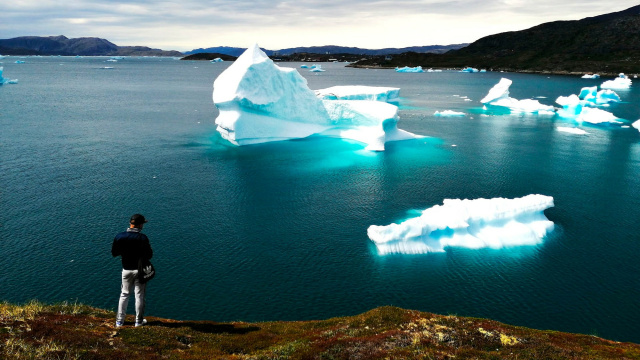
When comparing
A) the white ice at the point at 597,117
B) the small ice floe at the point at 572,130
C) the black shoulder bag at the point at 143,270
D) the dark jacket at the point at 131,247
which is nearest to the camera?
the dark jacket at the point at 131,247

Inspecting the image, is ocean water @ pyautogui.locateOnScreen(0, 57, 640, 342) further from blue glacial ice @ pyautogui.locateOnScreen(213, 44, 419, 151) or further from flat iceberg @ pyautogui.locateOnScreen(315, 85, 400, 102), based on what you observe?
flat iceberg @ pyautogui.locateOnScreen(315, 85, 400, 102)

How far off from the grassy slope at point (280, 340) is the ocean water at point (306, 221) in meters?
4.14

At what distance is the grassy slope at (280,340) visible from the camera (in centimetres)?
977

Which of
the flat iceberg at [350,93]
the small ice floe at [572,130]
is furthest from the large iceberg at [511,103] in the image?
the flat iceberg at [350,93]

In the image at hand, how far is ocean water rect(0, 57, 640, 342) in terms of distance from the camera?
1845 centimetres

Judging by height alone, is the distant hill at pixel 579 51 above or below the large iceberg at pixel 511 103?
above

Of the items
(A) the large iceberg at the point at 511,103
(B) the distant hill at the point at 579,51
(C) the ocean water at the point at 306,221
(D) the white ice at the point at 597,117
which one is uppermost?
(B) the distant hill at the point at 579,51

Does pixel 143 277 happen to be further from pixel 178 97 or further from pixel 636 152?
pixel 178 97

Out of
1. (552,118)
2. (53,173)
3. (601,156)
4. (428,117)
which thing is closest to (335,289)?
(53,173)

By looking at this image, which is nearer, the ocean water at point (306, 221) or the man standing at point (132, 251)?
the man standing at point (132, 251)

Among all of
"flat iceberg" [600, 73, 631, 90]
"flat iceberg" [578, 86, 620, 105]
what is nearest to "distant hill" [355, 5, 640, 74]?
"flat iceberg" [600, 73, 631, 90]

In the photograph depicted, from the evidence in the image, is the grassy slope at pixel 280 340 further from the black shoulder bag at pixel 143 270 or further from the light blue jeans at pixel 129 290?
the black shoulder bag at pixel 143 270

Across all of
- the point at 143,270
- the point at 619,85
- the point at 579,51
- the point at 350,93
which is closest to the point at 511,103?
the point at 350,93

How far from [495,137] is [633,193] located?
21171 mm
